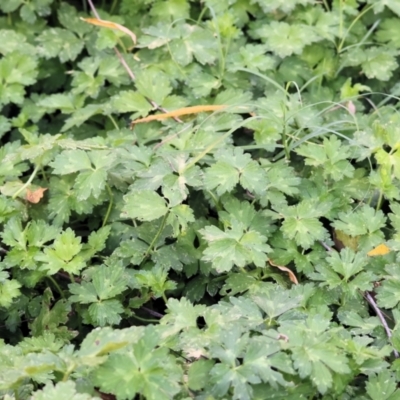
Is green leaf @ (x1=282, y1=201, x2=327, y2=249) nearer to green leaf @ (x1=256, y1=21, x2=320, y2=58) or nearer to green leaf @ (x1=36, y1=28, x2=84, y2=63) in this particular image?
green leaf @ (x1=256, y1=21, x2=320, y2=58)

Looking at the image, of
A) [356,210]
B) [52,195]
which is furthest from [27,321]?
[356,210]

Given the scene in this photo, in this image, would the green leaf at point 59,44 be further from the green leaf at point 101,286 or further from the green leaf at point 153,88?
the green leaf at point 101,286

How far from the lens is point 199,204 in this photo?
2100 mm

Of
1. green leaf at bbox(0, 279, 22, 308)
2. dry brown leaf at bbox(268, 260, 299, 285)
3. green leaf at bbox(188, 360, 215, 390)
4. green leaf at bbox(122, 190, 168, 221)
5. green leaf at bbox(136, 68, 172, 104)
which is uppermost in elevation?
green leaf at bbox(136, 68, 172, 104)

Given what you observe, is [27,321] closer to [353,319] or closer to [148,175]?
[148,175]

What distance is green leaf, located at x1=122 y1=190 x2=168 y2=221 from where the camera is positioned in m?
1.82

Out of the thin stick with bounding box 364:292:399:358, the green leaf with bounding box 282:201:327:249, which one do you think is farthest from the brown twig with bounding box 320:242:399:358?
the green leaf with bounding box 282:201:327:249

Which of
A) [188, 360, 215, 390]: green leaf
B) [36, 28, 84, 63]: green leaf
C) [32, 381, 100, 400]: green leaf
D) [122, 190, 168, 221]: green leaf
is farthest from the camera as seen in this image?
[36, 28, 84, 63]: green leaf

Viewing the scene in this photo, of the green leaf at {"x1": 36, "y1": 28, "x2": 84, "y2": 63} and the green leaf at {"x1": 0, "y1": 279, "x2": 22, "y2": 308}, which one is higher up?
the green leaf at {"x1": 36, "y1": 28, "x2": 84, "y2": 63}

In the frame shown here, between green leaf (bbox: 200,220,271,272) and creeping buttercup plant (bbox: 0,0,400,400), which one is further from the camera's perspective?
green leaf (bbox: 200,220,271,272)

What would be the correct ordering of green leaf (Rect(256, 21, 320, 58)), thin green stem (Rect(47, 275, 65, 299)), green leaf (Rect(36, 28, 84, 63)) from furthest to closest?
green leaf (Rect(36, 28, 84, 63)) < green leaf (Rect(256, 21, 320, 58)) < thin green stem (Rect(47, 275, 65, 299))

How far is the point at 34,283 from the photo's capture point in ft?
6.29

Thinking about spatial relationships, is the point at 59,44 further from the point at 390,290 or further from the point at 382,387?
the point at 382,387

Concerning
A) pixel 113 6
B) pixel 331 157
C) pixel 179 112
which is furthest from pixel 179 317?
pixel 113 6
